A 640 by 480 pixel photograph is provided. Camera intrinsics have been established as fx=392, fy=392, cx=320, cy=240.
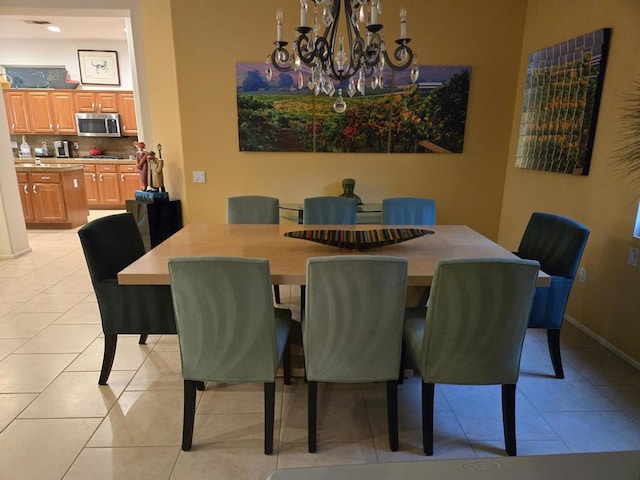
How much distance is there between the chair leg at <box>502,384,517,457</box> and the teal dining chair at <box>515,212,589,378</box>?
0.59 m

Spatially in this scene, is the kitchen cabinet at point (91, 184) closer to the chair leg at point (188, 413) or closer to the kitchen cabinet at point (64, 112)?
the kitchen cabinet at point (64, 112)

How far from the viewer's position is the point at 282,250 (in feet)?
7.05

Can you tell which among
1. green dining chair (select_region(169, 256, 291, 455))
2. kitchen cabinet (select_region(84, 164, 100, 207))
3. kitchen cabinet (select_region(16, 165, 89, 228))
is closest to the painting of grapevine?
green dining chair (select_region(169, 256, 291, 455))

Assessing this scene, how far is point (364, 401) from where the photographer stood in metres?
2.14

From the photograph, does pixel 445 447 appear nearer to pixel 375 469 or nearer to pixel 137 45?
pixel 375 469

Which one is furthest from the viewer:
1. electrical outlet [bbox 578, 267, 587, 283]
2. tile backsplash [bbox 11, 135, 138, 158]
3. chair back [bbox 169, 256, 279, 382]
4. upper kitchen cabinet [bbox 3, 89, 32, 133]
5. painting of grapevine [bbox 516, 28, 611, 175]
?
tile backsplash [bbox 11, 135, 138, 158]

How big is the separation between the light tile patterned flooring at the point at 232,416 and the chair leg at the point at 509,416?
7 centimetres

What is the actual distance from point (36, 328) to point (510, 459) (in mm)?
3296

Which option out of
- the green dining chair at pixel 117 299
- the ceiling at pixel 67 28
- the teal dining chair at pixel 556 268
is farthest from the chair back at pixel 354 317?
the ceiling at pixel 67 28

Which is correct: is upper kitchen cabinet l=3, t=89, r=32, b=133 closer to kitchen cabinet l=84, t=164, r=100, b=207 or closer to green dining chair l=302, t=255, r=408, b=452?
kitchen cabinet l=84, t=164, r=100, b=207

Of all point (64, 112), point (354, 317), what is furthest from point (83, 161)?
point (354, 317)

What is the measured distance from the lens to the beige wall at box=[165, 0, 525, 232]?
3633 mm

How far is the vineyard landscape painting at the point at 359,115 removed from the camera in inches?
148

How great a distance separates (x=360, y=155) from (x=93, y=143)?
5897mm
